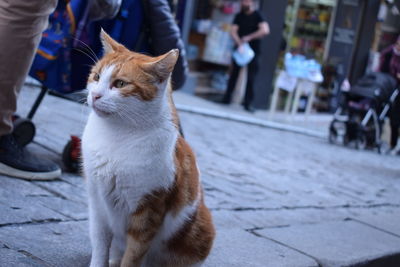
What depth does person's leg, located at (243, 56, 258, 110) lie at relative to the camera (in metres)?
11.4

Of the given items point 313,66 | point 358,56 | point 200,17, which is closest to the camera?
point 313,66

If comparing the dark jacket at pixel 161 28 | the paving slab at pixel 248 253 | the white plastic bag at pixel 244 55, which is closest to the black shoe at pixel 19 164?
the dark jacket at pixel 161 28

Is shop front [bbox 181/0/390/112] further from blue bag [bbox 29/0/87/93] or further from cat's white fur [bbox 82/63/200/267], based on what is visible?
cat's white fur [bbox 82/63/200/267]

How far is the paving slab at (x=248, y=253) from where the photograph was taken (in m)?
2.88

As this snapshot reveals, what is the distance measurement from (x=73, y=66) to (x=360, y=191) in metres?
3.29

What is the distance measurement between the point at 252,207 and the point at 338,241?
70cm

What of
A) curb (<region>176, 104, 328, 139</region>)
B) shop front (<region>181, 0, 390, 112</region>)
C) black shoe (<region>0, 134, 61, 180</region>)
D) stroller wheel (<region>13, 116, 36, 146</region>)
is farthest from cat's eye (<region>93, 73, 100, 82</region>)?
shop front (<region>181, 0, 390, 112</region>)

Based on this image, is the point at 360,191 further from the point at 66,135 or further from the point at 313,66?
the point at 313,66

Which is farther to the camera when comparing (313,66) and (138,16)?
(313,66)

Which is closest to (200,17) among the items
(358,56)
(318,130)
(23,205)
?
(318,130)

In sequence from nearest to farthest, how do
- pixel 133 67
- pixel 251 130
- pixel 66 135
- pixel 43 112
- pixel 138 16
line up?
pixel 133 67
pixel 138 16
pixel 66 135
pixel 43 112
pixel 251 130

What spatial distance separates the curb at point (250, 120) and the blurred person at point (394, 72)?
1.21 m

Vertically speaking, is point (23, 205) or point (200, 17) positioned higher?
point (200, 17)

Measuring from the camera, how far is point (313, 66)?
11.4 metres
